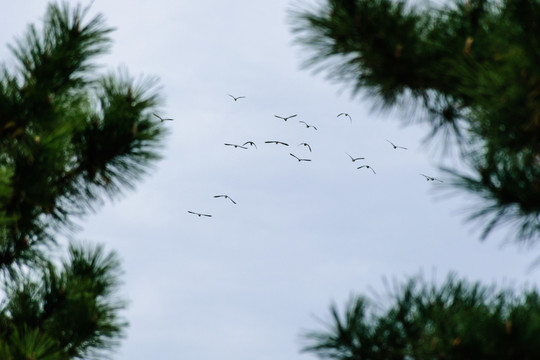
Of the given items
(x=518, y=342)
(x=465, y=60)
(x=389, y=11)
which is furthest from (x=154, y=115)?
(x=518, y=342)

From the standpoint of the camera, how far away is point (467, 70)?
10.2 feet

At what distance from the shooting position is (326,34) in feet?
11.3

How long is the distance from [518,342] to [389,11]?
152cm

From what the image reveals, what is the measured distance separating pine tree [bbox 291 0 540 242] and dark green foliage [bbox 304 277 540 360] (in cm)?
30

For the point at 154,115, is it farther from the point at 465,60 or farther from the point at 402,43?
the point at 465,60

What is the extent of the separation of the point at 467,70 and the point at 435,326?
101 cm

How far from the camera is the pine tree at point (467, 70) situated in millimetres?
2977

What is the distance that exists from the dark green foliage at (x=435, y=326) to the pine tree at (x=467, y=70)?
0.98 feet

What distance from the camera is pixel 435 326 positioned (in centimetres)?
289

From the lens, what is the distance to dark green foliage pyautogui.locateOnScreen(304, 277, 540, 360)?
107 inches

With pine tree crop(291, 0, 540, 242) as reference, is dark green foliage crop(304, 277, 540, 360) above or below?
below

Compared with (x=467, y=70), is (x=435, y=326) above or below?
below

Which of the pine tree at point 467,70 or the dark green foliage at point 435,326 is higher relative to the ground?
the pine tree at point 467,70

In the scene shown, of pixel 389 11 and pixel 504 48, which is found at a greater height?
pixel 389 11
